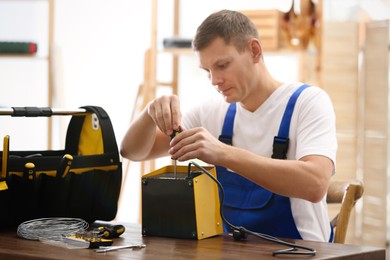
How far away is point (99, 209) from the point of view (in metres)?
2.22

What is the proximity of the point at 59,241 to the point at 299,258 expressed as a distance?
0.64 meters

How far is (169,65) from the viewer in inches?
197

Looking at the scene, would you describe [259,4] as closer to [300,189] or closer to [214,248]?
[300,189]

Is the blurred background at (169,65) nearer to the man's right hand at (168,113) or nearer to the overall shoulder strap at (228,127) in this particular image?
the overall shoulder strap at (228,127)

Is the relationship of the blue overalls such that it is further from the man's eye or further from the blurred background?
the blurred background

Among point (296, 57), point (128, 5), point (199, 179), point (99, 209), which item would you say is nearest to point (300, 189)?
point (199, 179)

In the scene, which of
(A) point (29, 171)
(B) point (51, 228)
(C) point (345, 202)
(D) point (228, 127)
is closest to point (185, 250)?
(B) point (51, 228)

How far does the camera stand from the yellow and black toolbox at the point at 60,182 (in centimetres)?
210

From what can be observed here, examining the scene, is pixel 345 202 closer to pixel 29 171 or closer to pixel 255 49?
pixel 255 49

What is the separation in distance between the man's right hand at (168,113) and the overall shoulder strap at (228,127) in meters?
0.45

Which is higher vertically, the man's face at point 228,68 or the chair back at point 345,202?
the man's face at point 228,68

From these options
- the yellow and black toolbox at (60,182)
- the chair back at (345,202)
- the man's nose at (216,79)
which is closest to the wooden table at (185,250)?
the yellow and black toolbox at (60,182)

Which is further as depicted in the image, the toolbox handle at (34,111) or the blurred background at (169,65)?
the blurred background at (169,65)

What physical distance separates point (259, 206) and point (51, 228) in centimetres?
70
